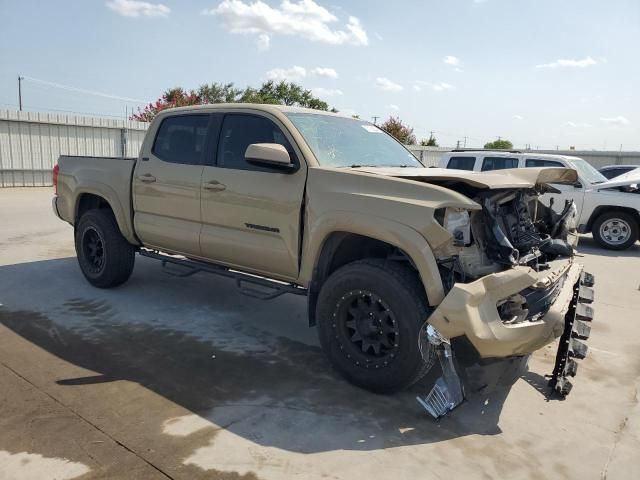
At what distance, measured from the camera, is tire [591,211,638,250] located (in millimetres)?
10000

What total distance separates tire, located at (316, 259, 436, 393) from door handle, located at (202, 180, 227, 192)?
1402 mm

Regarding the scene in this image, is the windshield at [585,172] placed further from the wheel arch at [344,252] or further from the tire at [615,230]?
the wheel arch at [344,252]

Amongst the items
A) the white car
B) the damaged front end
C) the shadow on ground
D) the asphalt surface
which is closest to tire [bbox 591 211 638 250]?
the white car

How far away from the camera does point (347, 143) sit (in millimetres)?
4547

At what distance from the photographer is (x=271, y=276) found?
4.43 metres

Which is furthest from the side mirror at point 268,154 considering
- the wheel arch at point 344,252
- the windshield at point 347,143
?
the wheel arch at point 344,252

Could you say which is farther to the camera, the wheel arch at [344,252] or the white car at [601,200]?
the white car at [601,200]

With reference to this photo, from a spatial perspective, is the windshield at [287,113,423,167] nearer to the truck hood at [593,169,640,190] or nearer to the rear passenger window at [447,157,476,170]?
the rear passenger window at [447,157,476,170]

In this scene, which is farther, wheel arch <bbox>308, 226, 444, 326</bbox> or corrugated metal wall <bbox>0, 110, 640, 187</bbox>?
corrugated metal wall <bbox>0, 110, 640, 187</bbox>

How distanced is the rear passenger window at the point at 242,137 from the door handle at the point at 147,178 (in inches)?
35.5

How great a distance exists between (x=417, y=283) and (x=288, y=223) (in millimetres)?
1159

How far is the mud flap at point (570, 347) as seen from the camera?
3.80 metres

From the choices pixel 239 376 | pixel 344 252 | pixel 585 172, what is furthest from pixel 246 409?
pixel 585 172

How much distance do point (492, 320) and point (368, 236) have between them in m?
0.98
